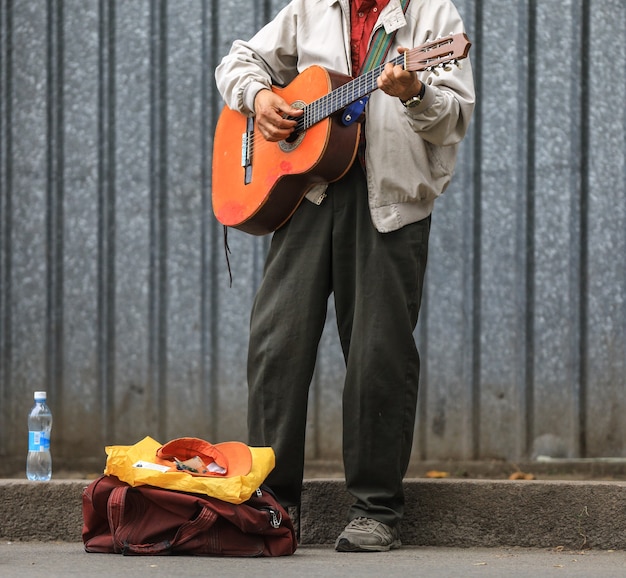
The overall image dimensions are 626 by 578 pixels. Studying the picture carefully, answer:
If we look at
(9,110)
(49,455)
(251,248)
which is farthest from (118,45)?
(49,455)

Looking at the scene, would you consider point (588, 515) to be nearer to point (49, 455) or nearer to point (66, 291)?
point (49, 455)

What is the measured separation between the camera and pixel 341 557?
11.3 ft

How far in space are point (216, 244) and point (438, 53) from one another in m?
2.25

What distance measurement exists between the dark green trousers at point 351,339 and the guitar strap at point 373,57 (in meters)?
0.18

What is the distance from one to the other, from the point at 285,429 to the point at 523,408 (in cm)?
172

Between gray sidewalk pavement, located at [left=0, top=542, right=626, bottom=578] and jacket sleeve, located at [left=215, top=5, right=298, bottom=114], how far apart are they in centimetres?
151

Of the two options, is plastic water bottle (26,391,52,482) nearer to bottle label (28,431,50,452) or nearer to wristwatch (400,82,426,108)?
bottle label (28,431,50,452)

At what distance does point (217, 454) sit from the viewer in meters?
3.51

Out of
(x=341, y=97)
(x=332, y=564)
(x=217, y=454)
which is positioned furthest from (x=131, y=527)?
(x=341, y=97)

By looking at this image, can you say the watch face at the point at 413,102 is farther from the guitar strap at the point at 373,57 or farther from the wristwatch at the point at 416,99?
the guitar strap at the point at 373,57

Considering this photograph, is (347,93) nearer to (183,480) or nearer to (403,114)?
(403,114)

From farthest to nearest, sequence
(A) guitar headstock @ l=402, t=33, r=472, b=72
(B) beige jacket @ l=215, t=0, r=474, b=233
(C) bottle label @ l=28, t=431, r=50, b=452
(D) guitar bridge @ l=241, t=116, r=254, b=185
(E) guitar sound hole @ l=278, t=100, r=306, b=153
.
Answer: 1. (C) bottle label @ l=28, t=431, r=50, b=452
2. (D) guitar bridge @ l=241, t=116, r=254, b=185
3. (E) guitar sound hole @ l=278, t=100, r=306, b=153
4. (B) beige jacket @ l=215, t=0, r=474, b=233
5. (A) guitar headstock @ l=402, t=33, r=472, b=72

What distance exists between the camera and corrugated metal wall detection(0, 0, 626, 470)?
5051mm

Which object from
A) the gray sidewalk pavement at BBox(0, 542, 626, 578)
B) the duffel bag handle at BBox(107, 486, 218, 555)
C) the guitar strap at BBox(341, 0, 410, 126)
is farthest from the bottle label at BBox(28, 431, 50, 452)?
the guitar strap at BBox(341, 0, 410, 126)
